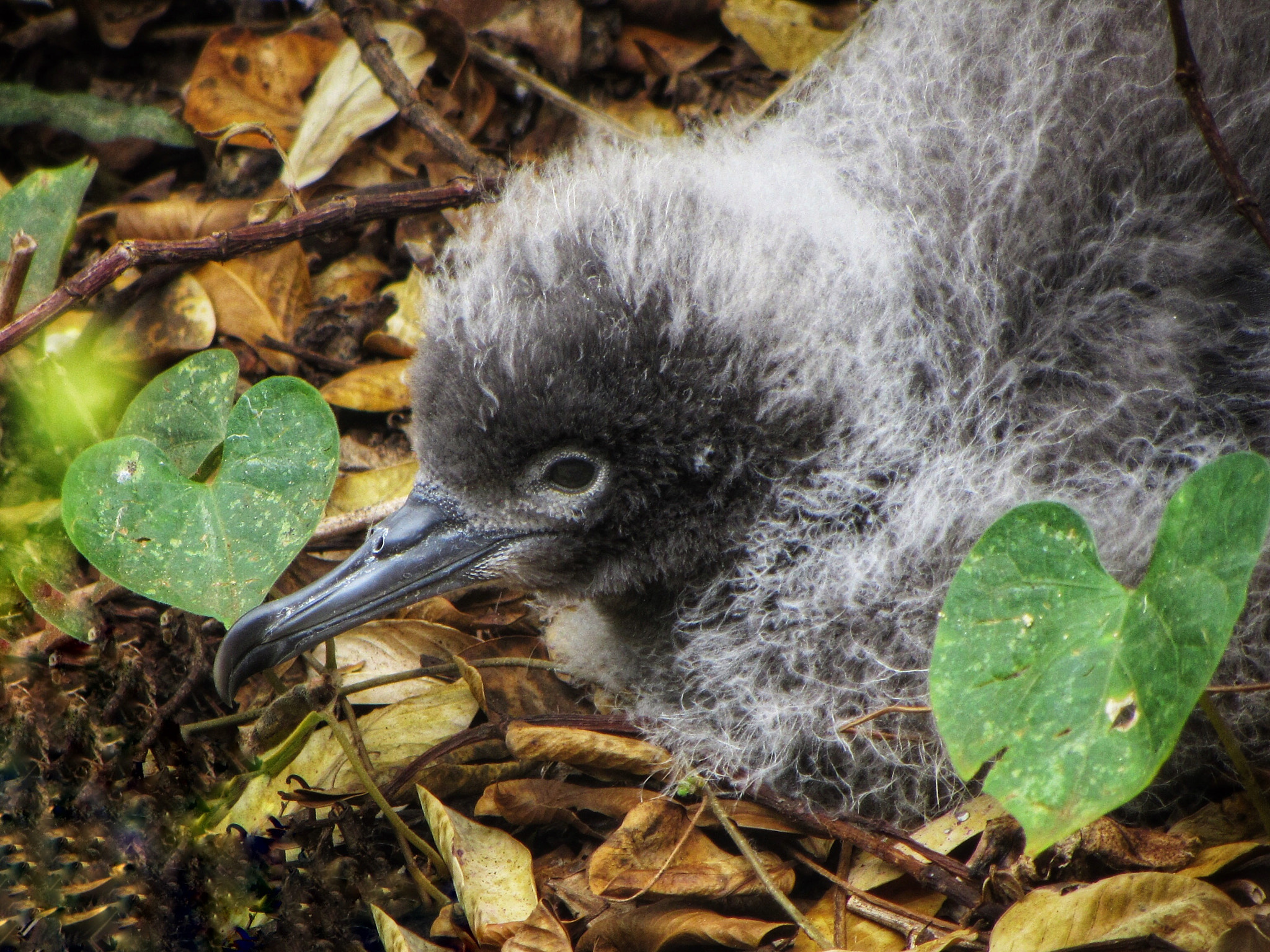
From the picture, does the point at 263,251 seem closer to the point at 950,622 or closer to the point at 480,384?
the point at 480,384

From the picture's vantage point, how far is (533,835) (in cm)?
211

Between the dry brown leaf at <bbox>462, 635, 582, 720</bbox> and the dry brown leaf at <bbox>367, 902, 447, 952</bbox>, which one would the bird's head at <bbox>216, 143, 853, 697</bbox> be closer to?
the dry brown leaf at <bbox>462, 635, 582, 720</bbox>

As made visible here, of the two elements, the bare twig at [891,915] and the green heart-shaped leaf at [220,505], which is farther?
the green heart-shaped leaf at [220,505]

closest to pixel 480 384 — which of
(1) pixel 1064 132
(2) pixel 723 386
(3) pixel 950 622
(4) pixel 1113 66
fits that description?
(2) pixel 723 386

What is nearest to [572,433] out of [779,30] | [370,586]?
[370,586]

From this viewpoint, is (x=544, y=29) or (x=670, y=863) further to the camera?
(x=544, y=29)

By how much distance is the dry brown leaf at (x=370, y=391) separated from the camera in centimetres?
280

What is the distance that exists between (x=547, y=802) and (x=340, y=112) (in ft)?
6.32

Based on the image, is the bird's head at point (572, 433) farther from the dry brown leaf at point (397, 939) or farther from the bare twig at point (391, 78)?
the bare twig at point (391, 78)

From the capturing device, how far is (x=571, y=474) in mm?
2021

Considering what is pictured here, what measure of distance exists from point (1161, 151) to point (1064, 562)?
2.83ft

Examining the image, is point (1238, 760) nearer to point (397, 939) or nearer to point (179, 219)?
point (397, 939)

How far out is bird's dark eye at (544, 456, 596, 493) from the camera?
201cm

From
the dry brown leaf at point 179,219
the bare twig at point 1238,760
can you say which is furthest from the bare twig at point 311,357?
the bare twig at point 1238,760
